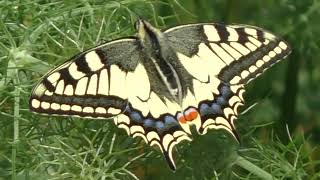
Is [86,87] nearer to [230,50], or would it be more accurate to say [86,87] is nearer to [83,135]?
[83,135]

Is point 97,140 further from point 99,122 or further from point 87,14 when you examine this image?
point 87,14

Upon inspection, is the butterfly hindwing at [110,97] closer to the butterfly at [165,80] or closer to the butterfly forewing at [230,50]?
the butterfly at [165,80]

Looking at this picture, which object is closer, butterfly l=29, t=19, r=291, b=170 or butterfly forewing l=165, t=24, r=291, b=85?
butterfly l=29, t=19, r=291, b=170

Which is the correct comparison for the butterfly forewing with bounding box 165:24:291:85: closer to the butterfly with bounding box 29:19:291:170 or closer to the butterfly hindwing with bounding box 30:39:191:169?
the butterfly with bounding box 29:19:291:170

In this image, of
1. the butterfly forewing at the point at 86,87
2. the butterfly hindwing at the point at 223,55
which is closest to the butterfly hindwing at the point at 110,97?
the butterfly forewing at the point at 86,87

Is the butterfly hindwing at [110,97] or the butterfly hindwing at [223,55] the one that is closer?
the butterfly hindwing at [110,97]

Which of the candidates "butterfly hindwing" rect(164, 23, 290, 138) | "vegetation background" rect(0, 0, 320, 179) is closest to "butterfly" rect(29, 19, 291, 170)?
"butterfly hindwing" rect(164, 23, 290, 138)

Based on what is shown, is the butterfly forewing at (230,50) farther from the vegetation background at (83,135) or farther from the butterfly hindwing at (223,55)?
the vegetation background at (83,135)

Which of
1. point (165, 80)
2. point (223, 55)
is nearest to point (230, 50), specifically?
point (223, 55)

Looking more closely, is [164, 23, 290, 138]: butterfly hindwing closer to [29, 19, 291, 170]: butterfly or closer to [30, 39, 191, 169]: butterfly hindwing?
[29, 19, 291, 170]: butterfly
